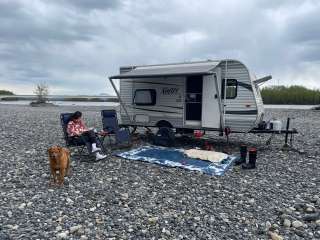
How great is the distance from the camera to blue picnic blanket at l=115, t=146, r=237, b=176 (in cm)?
921

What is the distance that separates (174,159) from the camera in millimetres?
10203

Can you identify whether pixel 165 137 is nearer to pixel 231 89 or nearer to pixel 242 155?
pixel 231 89

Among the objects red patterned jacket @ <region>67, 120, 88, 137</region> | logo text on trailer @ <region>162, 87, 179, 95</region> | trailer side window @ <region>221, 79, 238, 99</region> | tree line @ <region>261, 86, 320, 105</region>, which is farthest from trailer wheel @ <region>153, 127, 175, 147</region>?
tree line @ <region>261, 86, 320, 105</region>

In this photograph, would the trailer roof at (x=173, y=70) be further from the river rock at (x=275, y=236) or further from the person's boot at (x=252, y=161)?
the river rock at (x=275, y=236)

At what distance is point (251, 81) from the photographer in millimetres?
11867

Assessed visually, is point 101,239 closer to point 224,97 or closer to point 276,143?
point 224,97

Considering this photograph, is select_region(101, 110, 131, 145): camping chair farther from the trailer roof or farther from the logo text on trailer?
the logo text on trailer

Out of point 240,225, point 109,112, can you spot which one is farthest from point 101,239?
point 109,112

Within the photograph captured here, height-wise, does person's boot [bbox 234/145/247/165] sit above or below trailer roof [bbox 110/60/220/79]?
below

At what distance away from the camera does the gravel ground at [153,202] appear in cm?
571

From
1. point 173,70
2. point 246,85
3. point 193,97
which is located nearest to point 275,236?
point 246,85

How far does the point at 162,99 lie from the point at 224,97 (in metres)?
2.25

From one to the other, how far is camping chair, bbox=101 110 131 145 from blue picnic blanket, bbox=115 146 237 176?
0.70 metres

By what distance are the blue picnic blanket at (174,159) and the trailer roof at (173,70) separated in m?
2.39
